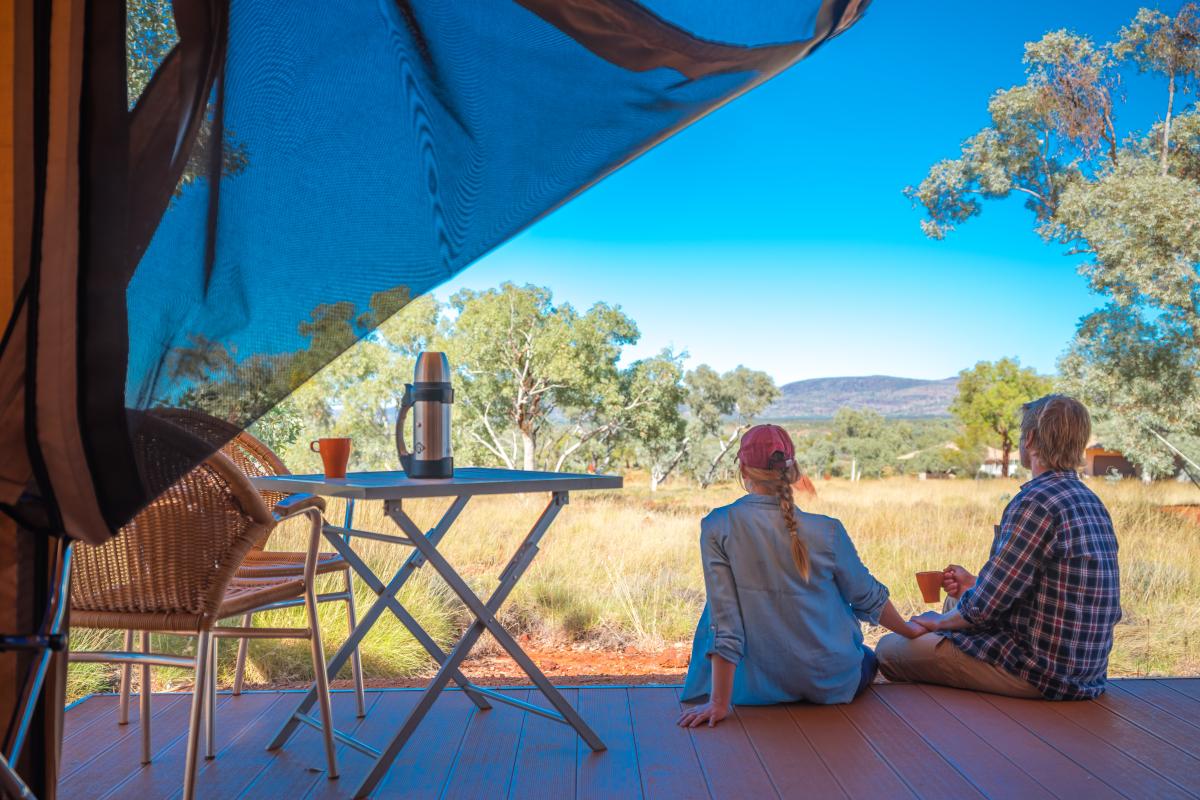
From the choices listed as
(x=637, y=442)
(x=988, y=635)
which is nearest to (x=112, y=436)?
(x=988, y=635)

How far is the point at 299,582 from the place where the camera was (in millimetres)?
2568

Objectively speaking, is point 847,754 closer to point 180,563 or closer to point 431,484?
point 431,484

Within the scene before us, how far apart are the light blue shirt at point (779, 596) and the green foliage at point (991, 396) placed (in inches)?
759

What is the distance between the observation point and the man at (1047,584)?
298 cm

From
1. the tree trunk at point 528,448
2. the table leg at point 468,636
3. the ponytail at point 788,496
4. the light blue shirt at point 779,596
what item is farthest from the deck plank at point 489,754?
the tree trunk at point 528,448

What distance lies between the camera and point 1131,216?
9500mm

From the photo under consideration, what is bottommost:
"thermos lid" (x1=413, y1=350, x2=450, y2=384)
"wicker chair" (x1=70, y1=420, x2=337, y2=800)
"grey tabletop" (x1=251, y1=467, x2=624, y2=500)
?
"wicker chair" (x1=70, y1=420, x2=337, y2=800)

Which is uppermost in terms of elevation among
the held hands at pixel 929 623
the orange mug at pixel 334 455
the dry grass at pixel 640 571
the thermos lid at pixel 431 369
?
the thermos lid at pixel 431 369

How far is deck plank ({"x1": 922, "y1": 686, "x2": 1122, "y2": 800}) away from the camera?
242 cm

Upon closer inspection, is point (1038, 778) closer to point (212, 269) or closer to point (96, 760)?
point (212, 269)

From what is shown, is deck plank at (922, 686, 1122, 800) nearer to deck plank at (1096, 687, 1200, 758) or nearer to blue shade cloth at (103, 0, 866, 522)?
deck plank at (1096, 687, 1200, 758)

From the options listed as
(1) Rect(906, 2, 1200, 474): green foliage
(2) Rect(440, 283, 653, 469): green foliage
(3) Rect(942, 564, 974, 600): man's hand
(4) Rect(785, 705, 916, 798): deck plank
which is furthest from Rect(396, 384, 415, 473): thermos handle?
(2) Rect(440, 283, 653, 469): green foliage

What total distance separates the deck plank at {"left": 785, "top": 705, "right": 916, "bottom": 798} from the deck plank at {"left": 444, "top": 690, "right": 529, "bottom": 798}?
33.7 inches

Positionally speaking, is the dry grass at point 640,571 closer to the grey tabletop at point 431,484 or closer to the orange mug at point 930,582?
the grey tabletop at point 431,484
